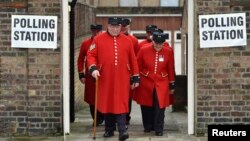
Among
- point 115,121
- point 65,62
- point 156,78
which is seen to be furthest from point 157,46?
point 65,62

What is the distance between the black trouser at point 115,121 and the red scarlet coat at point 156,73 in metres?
0.75

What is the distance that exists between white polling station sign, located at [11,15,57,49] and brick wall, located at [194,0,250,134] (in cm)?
246

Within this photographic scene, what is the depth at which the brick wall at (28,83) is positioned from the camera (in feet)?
34.8

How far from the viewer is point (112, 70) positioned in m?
10.2

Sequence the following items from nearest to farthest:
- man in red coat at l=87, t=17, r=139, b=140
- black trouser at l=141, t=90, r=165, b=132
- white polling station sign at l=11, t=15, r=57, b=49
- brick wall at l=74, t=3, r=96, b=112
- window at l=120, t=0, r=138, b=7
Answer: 1. man in red coat at l=87, t=17, r=139, b=140
2. white polling station sign at l=11, t=15, r=57, b=49
3. black trouser at l=141, t=90, r=165, b=132
4. brick wall at l=74, t=3, r=96, b=112
5. window at l=120, t=0, r=138, b=7

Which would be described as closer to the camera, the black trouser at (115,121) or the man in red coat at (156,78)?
the black trouser at (115,121)

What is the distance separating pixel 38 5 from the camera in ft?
34.6

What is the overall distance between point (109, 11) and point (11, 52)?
2909 cm

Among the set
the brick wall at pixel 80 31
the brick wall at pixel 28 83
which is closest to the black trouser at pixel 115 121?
the brick wall at pixel 28 83

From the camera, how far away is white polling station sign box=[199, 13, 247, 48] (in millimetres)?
10461

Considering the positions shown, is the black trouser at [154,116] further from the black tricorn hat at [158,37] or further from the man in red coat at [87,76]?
the man in red coat at [87,76]

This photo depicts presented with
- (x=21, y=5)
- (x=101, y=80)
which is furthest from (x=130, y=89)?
(x=21, y=5)

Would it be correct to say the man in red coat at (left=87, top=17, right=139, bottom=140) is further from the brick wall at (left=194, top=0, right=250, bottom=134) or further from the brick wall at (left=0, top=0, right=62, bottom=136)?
the brick wall at (left=194, top=0, right=250, bottom=134)

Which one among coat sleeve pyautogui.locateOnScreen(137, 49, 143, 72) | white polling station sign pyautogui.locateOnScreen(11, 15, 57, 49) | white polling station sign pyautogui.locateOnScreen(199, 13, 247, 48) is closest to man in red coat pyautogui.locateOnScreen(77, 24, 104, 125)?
coat sleeve pyautogui.locateOnScreen(137, 49, 143, 72)
